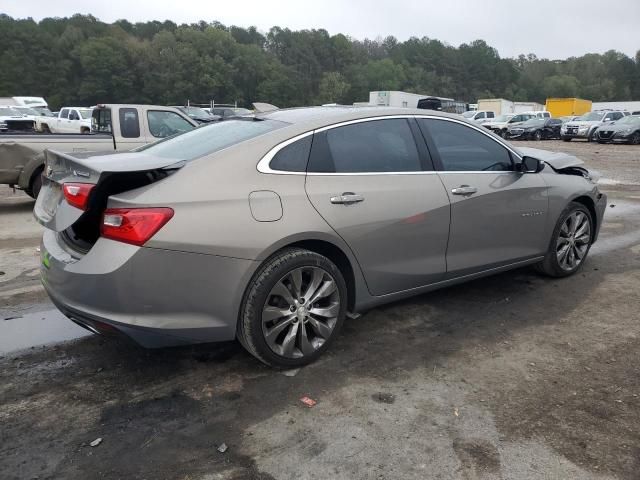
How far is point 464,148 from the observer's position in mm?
4191

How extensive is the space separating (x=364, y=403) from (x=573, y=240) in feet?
10.3

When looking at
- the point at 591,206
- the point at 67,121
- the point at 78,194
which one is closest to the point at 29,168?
the point at 78,194

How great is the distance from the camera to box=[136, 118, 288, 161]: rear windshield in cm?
333

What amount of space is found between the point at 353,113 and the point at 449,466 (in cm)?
233

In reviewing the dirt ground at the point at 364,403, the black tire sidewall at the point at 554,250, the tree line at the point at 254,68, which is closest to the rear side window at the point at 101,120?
the dirt ground at the point at 364,403

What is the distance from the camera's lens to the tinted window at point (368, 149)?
11.4 feet

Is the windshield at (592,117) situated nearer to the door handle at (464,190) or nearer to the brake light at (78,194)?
the door handle at (464,190)

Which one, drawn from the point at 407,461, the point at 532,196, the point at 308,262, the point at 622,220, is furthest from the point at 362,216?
the point at 622,220

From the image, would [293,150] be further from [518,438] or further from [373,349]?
[518,438]

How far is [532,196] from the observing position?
178 inches

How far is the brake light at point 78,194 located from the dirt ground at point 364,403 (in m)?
1.07

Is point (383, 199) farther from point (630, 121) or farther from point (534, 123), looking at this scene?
point (534, 123)

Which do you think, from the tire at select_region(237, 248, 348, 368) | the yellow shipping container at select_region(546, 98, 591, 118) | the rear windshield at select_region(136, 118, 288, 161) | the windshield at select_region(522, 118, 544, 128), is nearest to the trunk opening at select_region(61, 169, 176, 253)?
the rear windshield at select_region(136, 118, 288, 161)

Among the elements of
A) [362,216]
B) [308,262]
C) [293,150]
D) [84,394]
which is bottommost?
[84,394]
